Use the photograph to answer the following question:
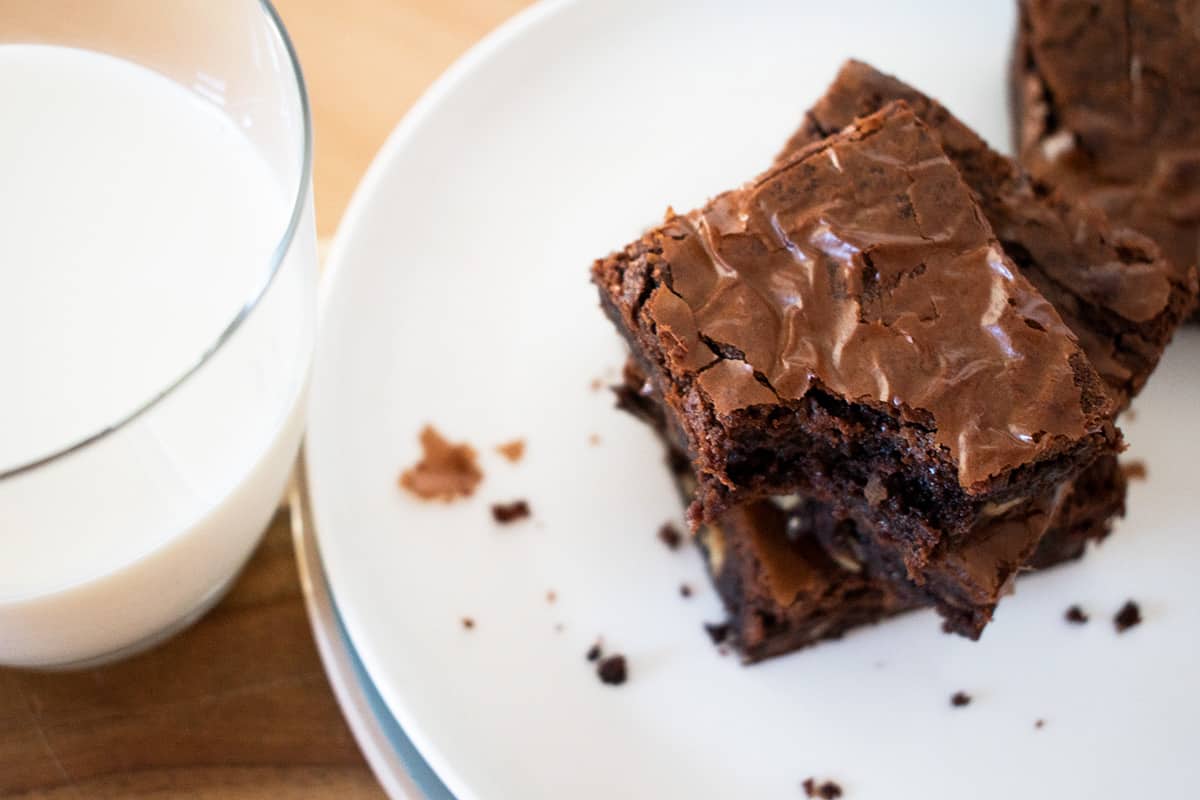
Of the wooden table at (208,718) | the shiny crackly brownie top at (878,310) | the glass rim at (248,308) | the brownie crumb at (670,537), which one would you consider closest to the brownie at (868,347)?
the shiny crackly brownie top at (878,310)

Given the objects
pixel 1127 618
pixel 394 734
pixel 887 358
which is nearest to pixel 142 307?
pixel 394 734

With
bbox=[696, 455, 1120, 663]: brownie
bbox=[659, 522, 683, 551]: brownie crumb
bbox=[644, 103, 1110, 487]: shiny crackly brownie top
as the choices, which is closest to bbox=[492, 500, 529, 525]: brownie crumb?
bbox=[659, 522, 683, 551]: brownie crumb

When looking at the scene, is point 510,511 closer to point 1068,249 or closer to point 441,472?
point 441,472

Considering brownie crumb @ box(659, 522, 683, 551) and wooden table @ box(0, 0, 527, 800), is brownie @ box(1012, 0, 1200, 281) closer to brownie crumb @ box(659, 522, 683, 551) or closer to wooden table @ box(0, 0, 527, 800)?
brownie crumb @ box(659, 522, 683, 551)

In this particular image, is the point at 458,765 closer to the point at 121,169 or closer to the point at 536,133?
the point at 121,169

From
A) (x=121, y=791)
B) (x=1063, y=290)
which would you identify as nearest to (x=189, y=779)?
(x=121, y=791)
